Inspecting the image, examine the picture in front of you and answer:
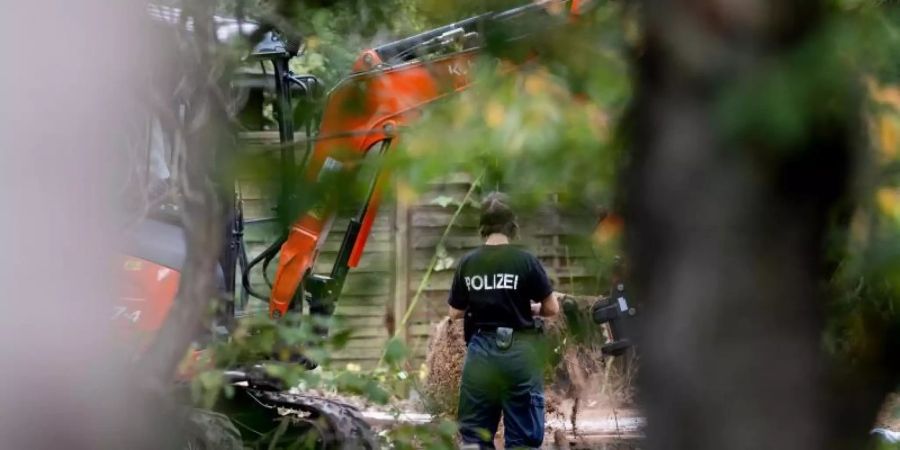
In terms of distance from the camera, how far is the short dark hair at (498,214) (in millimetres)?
1301

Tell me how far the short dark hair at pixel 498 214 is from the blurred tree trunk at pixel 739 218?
40cm

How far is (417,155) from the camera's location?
1.33m

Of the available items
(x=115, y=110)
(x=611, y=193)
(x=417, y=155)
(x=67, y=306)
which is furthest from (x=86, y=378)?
(x=611, y=193)

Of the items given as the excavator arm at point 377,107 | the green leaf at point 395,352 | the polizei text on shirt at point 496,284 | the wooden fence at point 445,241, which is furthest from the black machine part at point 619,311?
the polizei text on shirt at point 496,284

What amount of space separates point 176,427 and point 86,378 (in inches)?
23.2

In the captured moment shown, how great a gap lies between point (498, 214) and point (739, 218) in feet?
1.58

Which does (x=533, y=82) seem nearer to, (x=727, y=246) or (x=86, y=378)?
(x=727, y=246)

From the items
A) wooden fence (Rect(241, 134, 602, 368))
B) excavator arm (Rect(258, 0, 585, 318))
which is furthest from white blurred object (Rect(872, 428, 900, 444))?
excavator arm (Rect(258, 0, 585, 318))

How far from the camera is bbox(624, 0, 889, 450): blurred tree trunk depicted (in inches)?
31.0

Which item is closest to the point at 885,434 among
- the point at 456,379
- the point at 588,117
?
the point at 588,117

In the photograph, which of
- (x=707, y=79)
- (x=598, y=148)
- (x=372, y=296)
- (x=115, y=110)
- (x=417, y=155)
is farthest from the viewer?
(x=372, y=296)

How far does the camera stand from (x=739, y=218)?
Answer: 81 cm

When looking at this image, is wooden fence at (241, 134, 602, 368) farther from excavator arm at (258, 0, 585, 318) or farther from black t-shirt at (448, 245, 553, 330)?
black t-shirt at (448, 245, 553, 330)

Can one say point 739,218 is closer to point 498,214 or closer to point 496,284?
point 498,214
